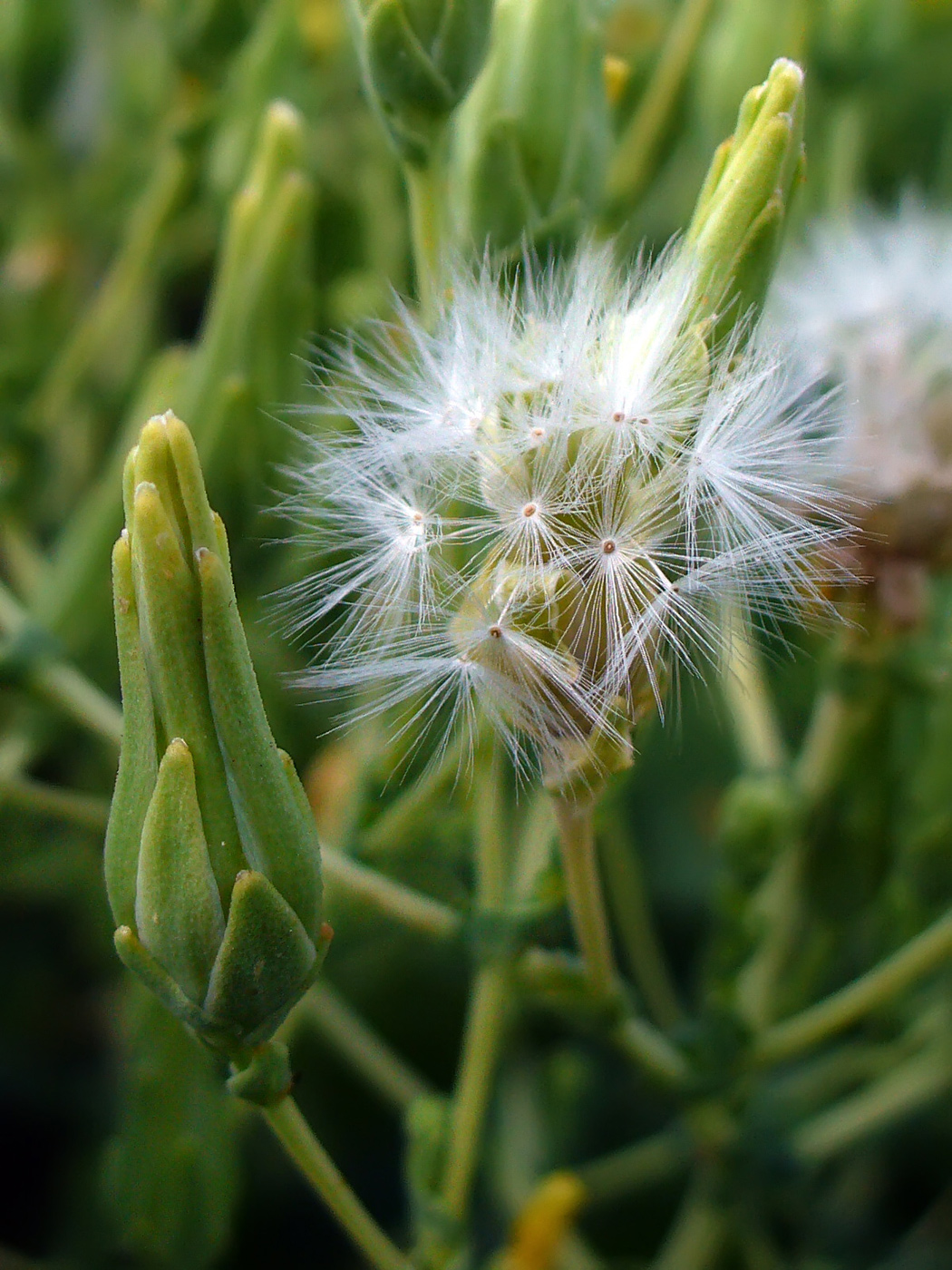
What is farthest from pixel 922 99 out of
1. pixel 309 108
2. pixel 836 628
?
pixel 836 628

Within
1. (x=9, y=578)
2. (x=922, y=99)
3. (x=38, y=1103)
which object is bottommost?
(x=38, y=1103)

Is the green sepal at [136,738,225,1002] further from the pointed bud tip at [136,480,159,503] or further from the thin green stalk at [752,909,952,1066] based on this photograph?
the thin green stalk at [752,909,952,1066]

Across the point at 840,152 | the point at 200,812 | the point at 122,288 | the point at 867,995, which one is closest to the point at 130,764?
the point at 200,812

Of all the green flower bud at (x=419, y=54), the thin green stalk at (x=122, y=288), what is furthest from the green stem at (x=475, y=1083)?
the thin green stalk at (x=122, y=288)

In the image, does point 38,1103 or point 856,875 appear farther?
point 38,1103

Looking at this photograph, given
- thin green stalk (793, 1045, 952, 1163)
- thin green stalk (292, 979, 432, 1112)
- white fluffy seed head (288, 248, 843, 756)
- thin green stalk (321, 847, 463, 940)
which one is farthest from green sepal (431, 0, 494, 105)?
thin green stalk (793, 1045, 952, 1163)

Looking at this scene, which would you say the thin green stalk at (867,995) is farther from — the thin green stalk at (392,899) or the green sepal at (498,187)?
the green sepal at (498,187)

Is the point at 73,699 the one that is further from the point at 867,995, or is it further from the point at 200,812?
the point at 867,995

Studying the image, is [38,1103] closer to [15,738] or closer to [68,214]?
[15,738]
